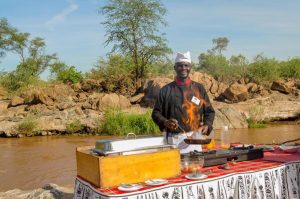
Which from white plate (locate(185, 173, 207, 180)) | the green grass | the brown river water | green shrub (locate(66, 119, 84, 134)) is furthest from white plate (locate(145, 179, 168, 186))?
the green grass

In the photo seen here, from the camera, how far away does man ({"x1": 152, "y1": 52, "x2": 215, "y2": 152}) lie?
3084 mm

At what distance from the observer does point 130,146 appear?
7.32ft

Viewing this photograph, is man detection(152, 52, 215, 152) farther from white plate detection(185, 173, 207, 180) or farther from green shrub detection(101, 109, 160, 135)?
green shrub detection(101, 109, 160, 135)

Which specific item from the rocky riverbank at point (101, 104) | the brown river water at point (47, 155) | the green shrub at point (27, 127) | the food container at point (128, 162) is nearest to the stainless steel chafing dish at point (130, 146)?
the food container at point (128, 162)

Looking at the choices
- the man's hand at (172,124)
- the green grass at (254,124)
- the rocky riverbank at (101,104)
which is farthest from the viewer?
the green grass at (254,124)

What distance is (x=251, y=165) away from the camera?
8.69 feet

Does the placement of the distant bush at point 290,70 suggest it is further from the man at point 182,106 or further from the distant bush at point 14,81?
the man at point 182,106

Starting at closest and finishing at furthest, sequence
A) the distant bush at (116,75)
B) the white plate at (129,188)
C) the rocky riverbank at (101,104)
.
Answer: the white plate at (129,188), the rocky riverbank at (101,104), the distant bush at (116,75)

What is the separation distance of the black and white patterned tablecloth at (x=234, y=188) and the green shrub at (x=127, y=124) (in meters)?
9.50

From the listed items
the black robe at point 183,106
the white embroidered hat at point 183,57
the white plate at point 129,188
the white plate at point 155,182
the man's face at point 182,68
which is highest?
the white embroidered hat at point 183,57

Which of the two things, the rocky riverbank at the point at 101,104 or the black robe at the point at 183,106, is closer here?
the black robe at the point at 183,106

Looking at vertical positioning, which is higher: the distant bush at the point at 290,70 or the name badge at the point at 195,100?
the distant bush at the point at 290,70

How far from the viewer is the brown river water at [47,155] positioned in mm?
7078

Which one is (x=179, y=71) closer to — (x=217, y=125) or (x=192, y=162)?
(x=192, y=162)
